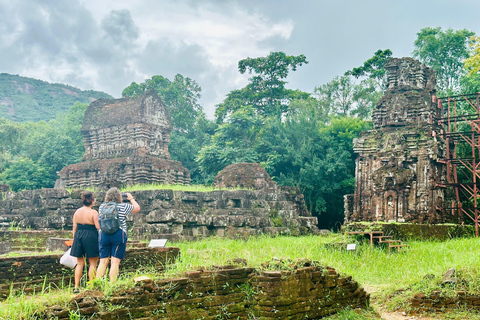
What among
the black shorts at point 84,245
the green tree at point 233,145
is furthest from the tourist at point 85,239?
the green tree at point 233,145

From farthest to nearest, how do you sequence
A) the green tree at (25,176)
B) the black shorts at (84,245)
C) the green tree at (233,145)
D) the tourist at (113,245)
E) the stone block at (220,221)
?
1. the green tree at (25,176)
2. the green tree at (233,145)
3. the stone block at (220,221)
4. the black shorts at (84,245)
5. the tourist at (113,245)

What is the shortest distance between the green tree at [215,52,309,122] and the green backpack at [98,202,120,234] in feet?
83.7

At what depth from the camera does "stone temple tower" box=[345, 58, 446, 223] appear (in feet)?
62.4

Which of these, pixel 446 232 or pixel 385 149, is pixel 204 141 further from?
pixel 446 232

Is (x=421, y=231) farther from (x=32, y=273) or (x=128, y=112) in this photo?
(x=128, y=112)

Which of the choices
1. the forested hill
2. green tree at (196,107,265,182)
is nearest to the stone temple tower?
green tree at (196,107,265,182)

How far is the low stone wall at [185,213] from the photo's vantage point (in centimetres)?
1371

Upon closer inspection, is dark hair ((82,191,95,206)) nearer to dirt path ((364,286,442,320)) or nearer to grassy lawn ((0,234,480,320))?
grassy lawn ((0,234,480,320))

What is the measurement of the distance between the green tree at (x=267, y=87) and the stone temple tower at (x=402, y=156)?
11.7m

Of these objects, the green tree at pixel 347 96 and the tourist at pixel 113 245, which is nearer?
the tourist at pixel 113 245

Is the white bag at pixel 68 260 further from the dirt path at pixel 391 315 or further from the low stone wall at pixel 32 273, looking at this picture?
the dirt path at pixel 391 315

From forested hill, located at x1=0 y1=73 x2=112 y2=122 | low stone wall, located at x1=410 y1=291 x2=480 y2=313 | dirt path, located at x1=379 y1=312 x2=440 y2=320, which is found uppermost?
forested hill, located at x1=0 y1=73 x2=112 y2=122

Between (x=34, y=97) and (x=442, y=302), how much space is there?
6467 centimetres

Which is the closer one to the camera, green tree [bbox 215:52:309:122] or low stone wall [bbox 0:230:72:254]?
low stone wall [bbox 0:230:72:254]
